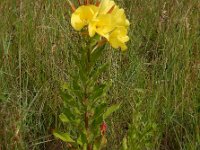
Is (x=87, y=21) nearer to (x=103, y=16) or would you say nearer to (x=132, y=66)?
(x=103, y=16)

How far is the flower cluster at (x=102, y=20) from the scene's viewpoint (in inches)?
48.4

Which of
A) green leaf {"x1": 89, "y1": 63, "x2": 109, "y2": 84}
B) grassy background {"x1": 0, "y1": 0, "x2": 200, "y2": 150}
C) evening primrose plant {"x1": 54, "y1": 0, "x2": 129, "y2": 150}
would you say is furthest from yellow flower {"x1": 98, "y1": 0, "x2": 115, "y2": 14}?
grassy background {"x1": 0, "y1": 0, "x2": 200, "y2": 150}

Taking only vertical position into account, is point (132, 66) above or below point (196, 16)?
below

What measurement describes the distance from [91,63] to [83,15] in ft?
0.58

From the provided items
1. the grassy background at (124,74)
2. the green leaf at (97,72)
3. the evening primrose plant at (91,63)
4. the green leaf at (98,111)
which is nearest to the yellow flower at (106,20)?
the evening primrose plant at (91,63)

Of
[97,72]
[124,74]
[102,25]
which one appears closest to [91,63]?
[97,72]

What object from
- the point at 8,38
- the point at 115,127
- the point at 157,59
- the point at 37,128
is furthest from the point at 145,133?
the point at 8,38

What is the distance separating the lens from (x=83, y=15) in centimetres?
124

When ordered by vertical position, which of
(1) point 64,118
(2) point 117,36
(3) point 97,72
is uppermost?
(2) point 117,36

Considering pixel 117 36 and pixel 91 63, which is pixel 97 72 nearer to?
pixel 91 63

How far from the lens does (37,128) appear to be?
207 cm

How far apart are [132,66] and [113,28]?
1090 mm

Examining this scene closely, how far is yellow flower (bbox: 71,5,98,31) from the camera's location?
1231mm

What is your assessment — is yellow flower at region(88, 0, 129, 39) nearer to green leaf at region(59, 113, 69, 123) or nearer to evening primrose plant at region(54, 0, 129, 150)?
evening primrose plant at region(54, 0, 129, 150)
